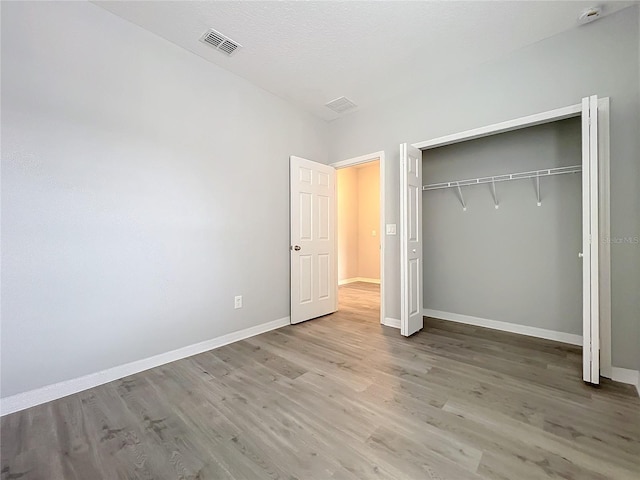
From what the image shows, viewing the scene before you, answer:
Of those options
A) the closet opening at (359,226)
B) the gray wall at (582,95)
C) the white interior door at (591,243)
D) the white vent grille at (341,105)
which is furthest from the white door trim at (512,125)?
the closet opening at (359,226)

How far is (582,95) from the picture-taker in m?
2.33

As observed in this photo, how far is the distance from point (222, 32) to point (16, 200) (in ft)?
6.53

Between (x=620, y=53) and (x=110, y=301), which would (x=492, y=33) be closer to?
(x=620, y=53)

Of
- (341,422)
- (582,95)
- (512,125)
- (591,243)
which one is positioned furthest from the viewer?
(512,125)

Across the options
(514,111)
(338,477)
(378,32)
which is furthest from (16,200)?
(514,111)

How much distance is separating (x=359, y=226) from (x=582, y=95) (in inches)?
197

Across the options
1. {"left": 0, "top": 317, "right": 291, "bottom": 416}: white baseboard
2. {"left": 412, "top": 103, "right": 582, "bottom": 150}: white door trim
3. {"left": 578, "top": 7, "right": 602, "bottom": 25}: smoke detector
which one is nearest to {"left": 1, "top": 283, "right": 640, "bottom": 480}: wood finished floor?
{"left": 0, "top": 317, "right": 291, "bottom": 416}: white baseboard

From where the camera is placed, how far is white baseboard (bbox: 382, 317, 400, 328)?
3.44 meters

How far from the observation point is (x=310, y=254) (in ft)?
12.4

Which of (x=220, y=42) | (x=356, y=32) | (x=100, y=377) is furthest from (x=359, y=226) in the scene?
(x=100, y=377)

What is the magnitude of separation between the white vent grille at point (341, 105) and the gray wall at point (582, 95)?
0.64 metres

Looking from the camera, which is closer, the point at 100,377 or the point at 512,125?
the point at 100,377

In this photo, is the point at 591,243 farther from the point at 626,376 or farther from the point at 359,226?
the point at 359,226

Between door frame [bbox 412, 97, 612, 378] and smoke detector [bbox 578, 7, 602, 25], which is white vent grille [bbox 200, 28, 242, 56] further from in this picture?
door frame [bbox 412, 97, 612, 378]
